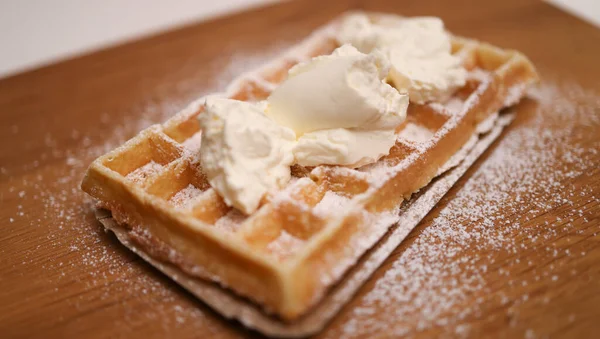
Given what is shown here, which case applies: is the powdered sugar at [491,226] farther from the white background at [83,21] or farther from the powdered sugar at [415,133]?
the white background at [83,21]

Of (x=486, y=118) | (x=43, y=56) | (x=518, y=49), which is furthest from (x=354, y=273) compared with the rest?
(x=43, y=56)

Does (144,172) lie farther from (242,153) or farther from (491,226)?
(491,226)

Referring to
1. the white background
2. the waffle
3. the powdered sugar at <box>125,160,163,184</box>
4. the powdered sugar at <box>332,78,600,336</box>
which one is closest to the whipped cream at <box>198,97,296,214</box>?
the waffle

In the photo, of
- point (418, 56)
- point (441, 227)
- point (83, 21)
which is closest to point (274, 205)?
point (441, 227)

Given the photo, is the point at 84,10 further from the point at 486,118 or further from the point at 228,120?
the point at 486,118

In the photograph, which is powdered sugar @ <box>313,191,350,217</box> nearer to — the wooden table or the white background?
the wooden table

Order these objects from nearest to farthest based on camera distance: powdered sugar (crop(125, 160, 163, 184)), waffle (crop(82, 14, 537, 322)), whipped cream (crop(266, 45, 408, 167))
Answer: waffle (crop(82, 14, 537, 322)), whipped cream (crop(266, 45, 408, 167)), powdered sugar (crop(125, 160, 163, 184))

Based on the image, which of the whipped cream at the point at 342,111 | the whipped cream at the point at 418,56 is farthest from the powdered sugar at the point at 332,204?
the whipped cream at the point at 418,56
